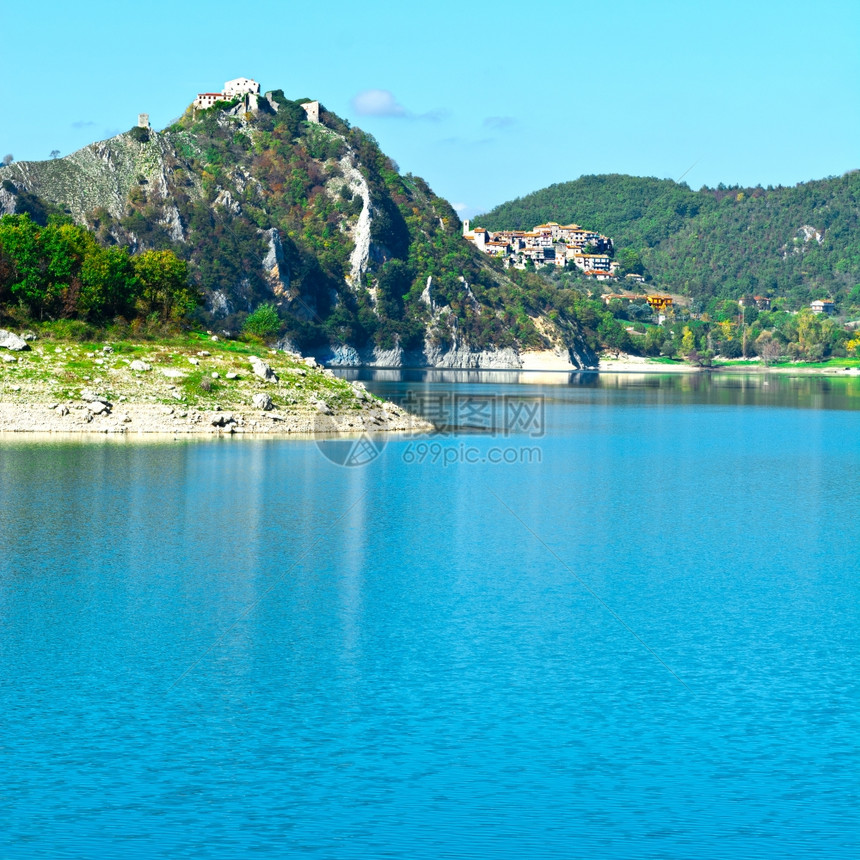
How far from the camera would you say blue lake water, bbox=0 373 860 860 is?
49.0ft

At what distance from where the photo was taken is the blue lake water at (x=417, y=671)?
49.0ft

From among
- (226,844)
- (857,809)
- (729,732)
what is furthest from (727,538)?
(226,844)

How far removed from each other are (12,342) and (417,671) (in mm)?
46231

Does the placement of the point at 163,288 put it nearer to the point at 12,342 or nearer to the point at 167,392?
the point at 12,342

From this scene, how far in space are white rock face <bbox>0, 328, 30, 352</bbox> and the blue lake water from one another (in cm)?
1654

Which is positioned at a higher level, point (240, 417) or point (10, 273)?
point (10, 273)

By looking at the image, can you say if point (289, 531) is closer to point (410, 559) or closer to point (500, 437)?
point (410, 559)

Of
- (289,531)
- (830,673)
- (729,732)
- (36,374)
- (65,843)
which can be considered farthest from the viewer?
(36,374)

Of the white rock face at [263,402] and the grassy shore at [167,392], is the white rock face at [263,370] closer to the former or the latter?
the grassy shore at [167,392]

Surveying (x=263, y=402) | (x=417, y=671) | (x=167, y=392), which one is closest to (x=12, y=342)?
(x=167, y=392)

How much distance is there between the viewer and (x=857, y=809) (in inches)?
610

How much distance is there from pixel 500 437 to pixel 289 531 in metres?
35.0

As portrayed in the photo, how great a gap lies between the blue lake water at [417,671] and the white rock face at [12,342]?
16.5 m

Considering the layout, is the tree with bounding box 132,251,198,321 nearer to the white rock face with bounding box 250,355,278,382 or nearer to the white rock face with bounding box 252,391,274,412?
the white rock face with bounding box 250,355,278,382
